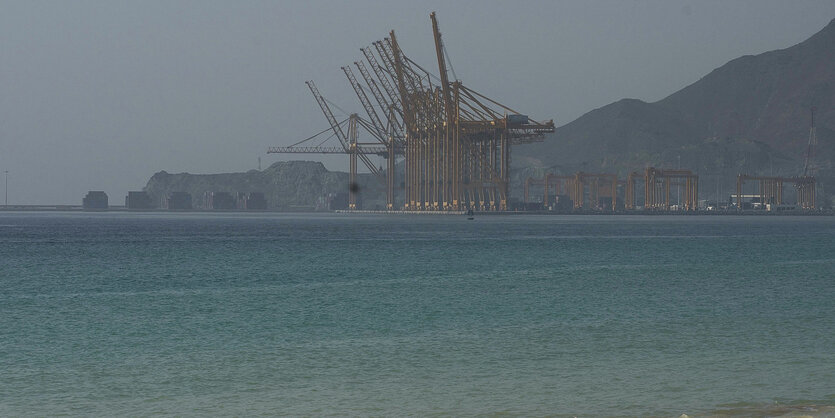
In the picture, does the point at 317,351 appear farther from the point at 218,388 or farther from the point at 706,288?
the point at 706,288

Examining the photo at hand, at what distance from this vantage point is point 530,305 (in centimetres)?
3428

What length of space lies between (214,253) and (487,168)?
117085 millimetres

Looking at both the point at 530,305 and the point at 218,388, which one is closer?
the point at 218,388

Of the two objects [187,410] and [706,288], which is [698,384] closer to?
[187,410]

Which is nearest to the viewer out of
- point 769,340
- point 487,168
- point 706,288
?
point 769,340

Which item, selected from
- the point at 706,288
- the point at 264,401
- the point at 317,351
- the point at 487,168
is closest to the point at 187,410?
the point at 264,401

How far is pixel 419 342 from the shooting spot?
24344 millimetres

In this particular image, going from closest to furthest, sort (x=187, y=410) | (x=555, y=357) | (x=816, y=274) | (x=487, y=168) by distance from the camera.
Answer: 1. (x=187, y=410)
2. (x=555, y=357)
3. (x=816, y=274)
4. (x=487, y=168)

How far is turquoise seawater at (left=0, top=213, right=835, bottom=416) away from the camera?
16.4m

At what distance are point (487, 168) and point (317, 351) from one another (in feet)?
547

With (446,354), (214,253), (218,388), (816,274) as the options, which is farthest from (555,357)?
(214,253)

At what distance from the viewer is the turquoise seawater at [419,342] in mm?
16422

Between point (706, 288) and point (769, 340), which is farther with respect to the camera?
point (706, 288)

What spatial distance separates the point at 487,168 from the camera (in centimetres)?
18825
